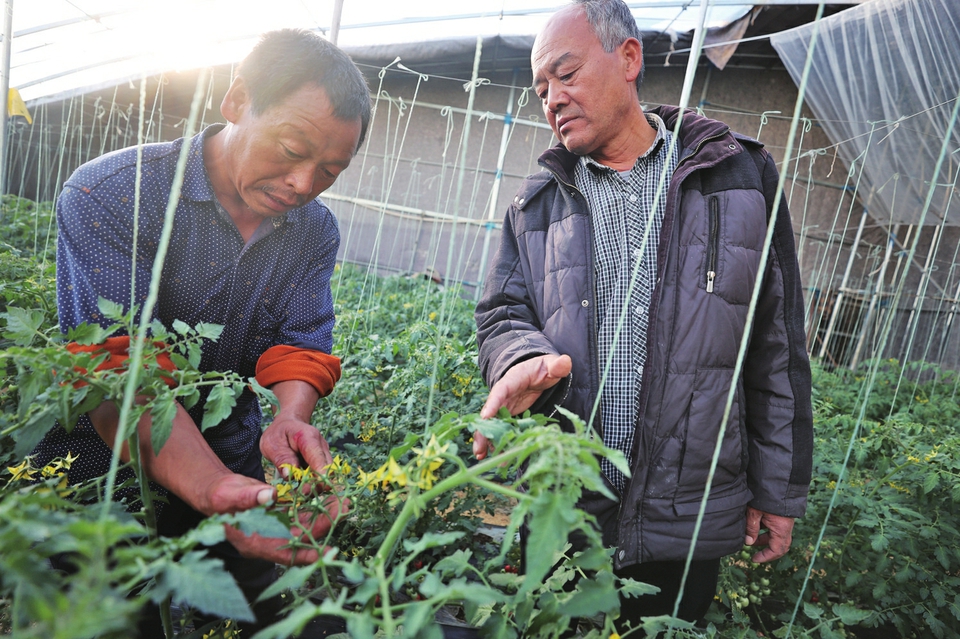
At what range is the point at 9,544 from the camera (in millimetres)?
432

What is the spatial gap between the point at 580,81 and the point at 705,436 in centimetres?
90

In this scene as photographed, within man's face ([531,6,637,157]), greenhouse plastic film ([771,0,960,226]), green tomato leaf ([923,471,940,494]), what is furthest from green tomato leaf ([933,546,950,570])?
greenhouse plastic film ([771,0,960,226])

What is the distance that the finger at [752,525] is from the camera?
143 cm

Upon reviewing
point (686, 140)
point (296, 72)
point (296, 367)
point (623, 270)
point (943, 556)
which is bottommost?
point (943, 556)

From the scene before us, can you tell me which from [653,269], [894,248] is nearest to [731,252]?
[653,269]

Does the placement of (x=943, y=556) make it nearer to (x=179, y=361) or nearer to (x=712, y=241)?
(x=712, y=241)

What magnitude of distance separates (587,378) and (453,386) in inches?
33.9

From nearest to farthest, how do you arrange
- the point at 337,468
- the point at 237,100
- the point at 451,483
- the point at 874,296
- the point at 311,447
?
the point at 451,483 → the point at 337,468 → the point at 311,447 → the point at 237,100 → the point at 874,296

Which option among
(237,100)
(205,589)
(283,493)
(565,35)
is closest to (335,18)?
(565,35)

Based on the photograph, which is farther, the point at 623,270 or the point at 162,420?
the point at 623,270

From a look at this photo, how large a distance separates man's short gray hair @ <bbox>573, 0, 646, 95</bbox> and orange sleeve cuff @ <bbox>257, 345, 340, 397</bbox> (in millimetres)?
1038

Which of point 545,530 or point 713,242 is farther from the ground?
point 713,242

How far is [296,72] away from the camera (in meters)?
1.11

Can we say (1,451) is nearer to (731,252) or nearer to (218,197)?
(218,197)
